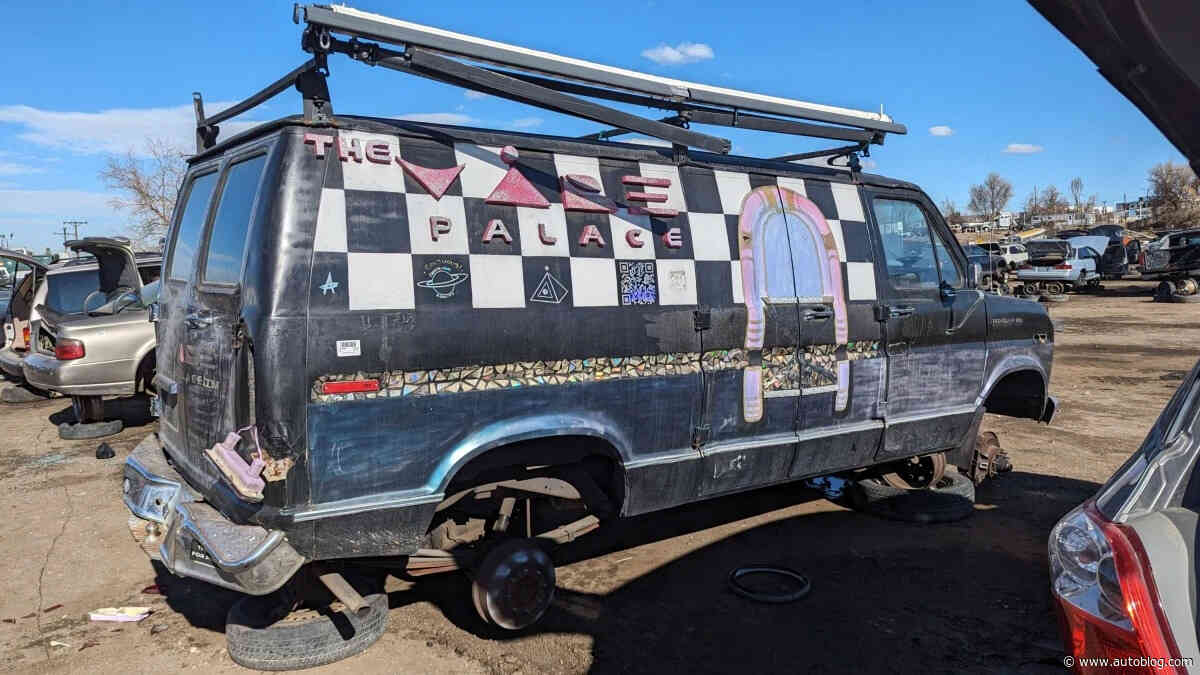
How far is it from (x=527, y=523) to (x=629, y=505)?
0.53 metres

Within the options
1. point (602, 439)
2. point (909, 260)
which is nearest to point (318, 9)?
point (602, 439)

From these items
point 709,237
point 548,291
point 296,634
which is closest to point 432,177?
point 548,291

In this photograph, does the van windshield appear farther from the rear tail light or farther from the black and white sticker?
the rear tail light

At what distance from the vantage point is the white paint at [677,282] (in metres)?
3.97

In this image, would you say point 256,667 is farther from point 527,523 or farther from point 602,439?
point 602,439

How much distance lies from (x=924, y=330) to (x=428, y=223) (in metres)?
3.30

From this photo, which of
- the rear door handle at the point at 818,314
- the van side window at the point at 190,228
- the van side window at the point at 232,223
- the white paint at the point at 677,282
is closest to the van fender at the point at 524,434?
the white paint at the point at 677,282

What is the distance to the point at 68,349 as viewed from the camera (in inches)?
319

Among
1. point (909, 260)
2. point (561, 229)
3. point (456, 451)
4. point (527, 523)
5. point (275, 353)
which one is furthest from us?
point (909, 260)

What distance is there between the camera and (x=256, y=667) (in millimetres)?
3574

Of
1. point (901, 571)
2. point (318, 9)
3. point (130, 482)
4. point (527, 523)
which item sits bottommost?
point (901, 571)

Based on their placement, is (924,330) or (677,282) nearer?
(677,282)

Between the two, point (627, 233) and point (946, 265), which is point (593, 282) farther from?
point (946, 265)

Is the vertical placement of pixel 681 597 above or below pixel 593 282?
below
